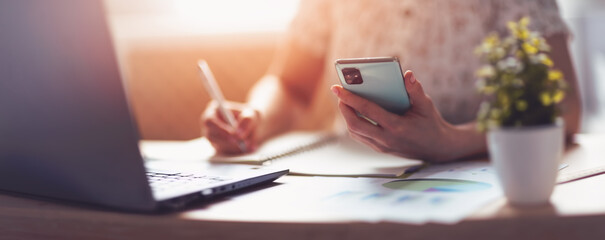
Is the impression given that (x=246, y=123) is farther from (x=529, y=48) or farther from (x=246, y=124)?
(x=529, y=48)

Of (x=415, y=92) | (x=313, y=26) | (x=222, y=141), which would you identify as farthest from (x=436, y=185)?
(x=313, y=26)

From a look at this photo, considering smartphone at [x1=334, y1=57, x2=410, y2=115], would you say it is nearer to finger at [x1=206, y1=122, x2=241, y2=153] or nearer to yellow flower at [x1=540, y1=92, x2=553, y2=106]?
yellow flower at [x1=540, y1=92, x2=553, y2=106]

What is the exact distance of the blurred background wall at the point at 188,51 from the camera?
1.66 m

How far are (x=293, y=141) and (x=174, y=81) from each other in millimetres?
705

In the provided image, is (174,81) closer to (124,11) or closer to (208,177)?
(124,11)

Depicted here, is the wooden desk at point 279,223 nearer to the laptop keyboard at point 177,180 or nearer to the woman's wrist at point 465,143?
the laptop keyboard at point 177,180

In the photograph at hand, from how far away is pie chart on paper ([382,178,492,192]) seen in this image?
24.0 inches

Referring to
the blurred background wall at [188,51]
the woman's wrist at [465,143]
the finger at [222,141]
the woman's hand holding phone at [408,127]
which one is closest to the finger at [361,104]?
the woman's hand holding phone at [408,127]

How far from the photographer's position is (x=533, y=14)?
3.22 ft

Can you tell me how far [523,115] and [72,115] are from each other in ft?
1.31

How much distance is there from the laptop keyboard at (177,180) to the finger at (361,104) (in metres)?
0.17

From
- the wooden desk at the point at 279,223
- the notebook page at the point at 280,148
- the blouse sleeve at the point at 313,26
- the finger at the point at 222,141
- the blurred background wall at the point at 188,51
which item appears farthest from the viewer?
the blurred background wall at the point at 188,51

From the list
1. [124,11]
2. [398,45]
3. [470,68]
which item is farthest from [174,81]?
[470,68]

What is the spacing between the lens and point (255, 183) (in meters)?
0.69
